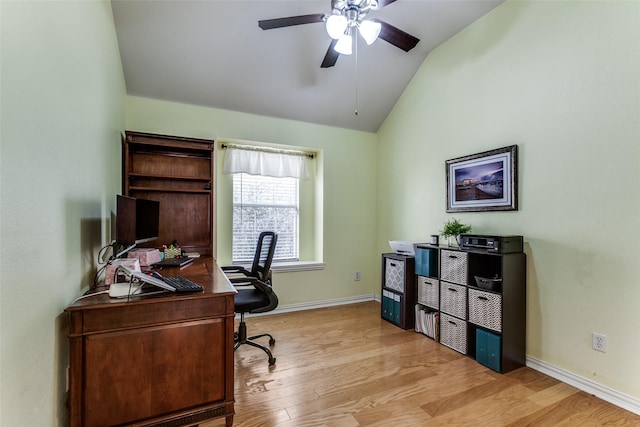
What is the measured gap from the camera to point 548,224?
7.61 ft

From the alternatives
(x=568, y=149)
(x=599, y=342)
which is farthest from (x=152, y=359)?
(x=568, y=149)

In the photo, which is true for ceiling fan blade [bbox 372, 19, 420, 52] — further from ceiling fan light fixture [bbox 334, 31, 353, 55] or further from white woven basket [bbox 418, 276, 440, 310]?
white woven basket [bbox 418, 276, 440, 310]

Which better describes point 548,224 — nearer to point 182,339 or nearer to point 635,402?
point 635,402

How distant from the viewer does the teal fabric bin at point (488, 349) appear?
2.31 meters

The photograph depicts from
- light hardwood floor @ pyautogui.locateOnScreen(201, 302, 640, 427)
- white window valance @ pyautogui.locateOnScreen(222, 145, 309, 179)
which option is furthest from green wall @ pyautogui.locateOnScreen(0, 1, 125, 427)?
white window valance @ pyautogui.locateOnScreen(222, 145, 309, 179)

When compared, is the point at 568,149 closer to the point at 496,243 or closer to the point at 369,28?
the point at 496,243

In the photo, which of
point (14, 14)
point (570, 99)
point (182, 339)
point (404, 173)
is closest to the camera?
point (14, 14)

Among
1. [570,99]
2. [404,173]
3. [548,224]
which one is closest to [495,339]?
[548,224]

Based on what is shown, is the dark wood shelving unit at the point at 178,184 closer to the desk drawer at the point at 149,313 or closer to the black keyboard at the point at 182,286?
the black keyboard at the point at 182,286

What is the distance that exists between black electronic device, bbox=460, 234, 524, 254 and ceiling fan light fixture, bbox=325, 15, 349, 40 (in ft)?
6.46

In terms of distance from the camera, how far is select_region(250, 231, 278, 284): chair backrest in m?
2.51

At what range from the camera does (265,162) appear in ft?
12.4

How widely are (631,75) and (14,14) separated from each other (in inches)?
123

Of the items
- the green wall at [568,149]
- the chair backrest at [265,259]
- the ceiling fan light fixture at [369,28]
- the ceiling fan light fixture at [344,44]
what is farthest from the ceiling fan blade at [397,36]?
the chair backrest at [265,259]
